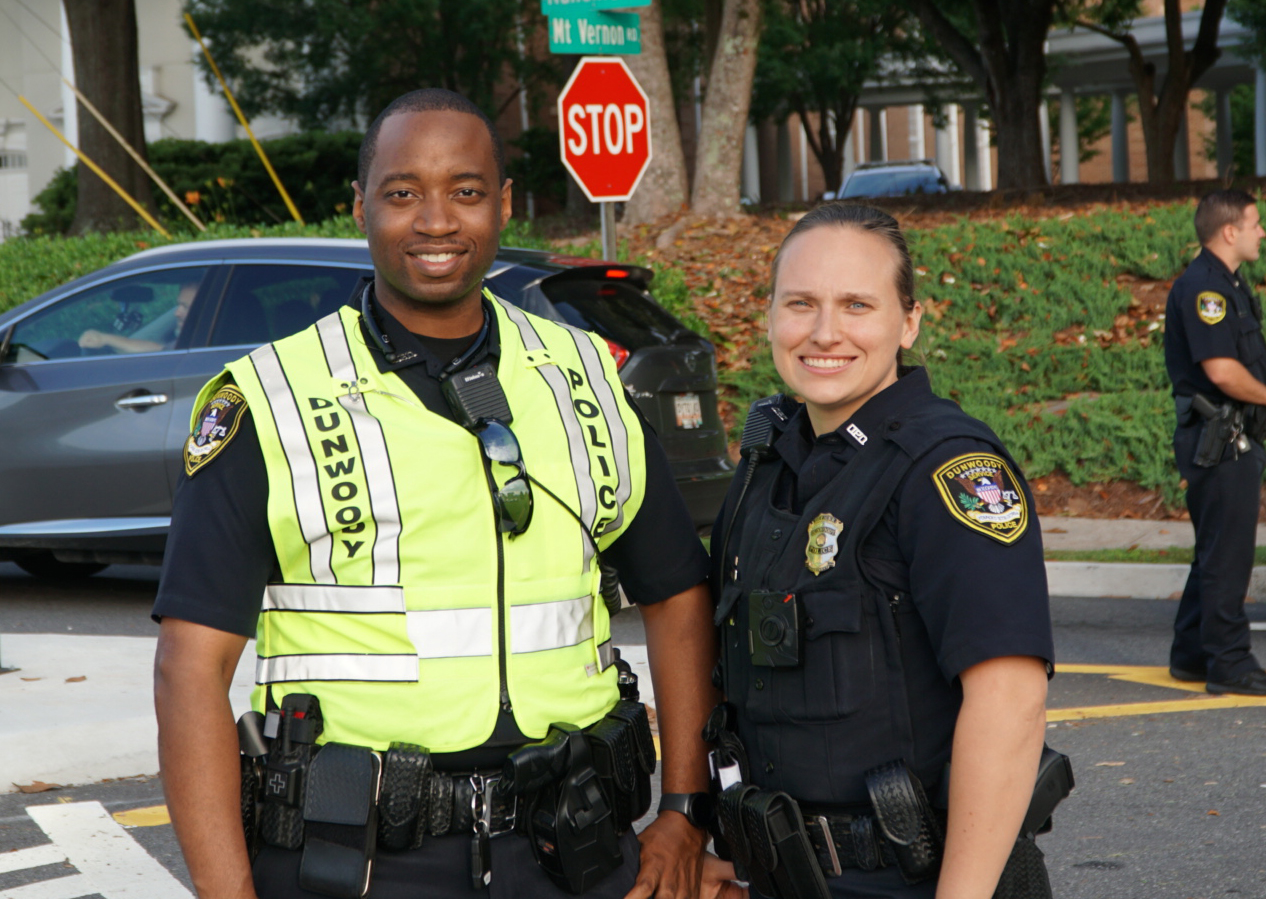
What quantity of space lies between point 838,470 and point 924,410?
0.52 feet

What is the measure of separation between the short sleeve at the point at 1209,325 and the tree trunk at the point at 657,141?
963 centimetres

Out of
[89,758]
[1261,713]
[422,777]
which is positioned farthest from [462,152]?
[1261,713]

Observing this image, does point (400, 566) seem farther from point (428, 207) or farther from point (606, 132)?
point (606, 132)

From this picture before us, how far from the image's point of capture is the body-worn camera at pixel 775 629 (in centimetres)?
198

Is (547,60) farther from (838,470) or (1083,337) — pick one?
(838,470)

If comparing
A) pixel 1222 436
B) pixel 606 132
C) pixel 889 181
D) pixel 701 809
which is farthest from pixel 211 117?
pixel 701 809

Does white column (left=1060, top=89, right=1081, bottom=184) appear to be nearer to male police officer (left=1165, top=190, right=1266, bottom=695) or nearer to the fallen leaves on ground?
male police officer (left=1165, top=190, right=1266, bottom=695)

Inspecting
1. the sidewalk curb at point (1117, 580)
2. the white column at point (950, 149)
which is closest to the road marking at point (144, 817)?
the sidewalk curb at point (1117, 580)

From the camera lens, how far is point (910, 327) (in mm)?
2199

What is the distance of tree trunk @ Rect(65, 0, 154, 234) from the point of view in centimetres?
1523

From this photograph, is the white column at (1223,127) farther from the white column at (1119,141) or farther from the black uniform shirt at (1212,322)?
the black uniform shirt at (1212,322)

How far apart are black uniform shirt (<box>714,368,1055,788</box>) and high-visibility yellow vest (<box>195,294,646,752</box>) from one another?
406 millimetres

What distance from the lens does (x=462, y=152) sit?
6.84 feet

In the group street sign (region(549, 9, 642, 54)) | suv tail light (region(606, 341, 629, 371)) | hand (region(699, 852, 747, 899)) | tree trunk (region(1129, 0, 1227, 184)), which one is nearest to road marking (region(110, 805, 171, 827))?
hand (region(699, 852, 747, 899))
